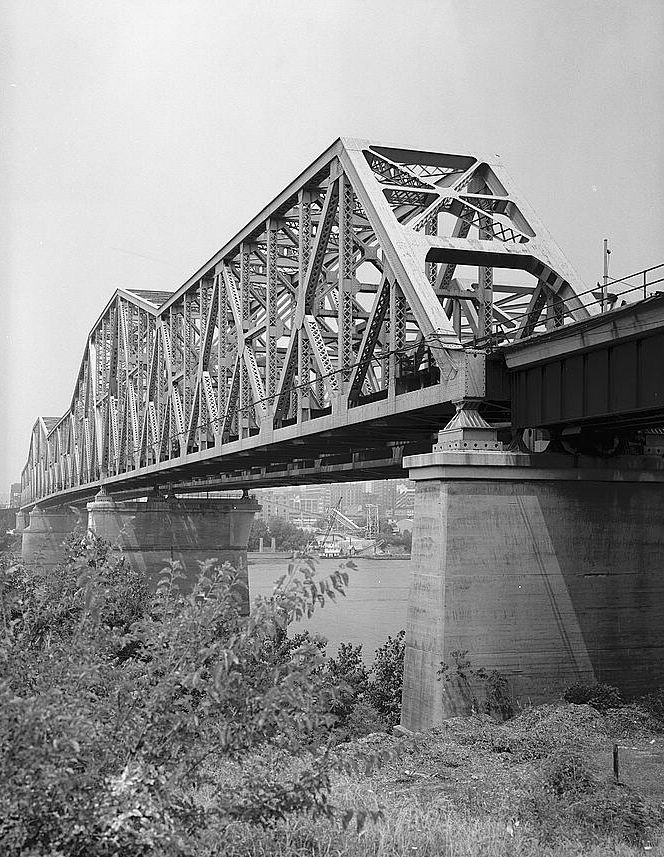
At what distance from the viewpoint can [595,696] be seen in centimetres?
2075

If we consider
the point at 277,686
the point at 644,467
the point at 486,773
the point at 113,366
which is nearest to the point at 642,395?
the point at 644,467

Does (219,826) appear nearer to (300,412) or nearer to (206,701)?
(206,701)

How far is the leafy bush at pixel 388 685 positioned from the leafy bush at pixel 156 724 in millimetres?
17259

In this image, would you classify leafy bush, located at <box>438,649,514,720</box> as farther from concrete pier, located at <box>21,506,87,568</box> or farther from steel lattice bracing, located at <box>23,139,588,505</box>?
concrete pier, located at <box>21,506,87,568</box>

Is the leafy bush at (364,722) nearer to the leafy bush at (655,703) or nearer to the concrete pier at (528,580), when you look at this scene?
the concrete pier at (528,580)

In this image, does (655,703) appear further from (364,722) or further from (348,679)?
(348,679)

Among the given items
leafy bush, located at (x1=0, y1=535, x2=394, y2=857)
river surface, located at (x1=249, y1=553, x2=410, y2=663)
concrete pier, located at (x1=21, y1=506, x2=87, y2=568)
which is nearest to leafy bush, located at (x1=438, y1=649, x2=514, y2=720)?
river surface, located at (x1=249, y1=553, x2=410, y2=663)

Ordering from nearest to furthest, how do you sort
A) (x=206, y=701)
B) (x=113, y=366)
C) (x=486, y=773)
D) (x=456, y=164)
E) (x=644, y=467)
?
(x=206, y=701) → (x=486, y=773) → (x=644, y=467) → (x=456, y=164) → (x=113, y=366)

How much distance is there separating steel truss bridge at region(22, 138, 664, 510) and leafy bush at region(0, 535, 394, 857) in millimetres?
13780

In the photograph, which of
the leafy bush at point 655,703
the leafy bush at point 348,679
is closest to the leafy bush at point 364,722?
the leafy bush at point 348,679

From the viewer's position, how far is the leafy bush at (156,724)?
692 centimetres

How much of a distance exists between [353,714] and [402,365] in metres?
9.24

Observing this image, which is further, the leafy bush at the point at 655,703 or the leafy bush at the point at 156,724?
the leafy bush at the point at 655,703

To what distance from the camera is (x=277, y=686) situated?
313 inches
